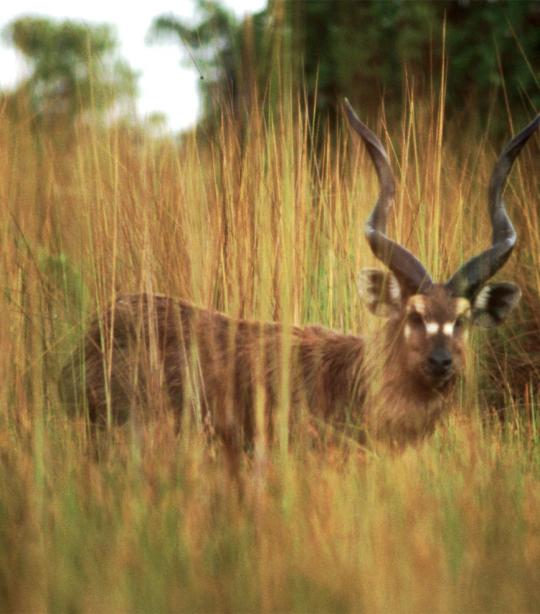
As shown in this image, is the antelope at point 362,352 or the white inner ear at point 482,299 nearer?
the antelope at point 362,352

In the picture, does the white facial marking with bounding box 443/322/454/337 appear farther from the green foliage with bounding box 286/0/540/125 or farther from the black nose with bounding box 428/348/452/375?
the green foliage with bounding box 286/0/540/125

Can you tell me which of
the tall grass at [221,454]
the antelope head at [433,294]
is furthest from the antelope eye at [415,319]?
the tall grass at [221,454]

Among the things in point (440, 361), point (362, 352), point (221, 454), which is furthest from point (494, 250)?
point (221, 454)

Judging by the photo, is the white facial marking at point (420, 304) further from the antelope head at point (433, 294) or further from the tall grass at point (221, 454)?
the tall grass at point (221, 454)

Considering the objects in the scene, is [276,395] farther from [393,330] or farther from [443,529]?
[443,529]

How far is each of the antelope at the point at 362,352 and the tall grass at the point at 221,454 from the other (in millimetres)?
151

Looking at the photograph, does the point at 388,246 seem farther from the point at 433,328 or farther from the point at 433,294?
the point at 433,328

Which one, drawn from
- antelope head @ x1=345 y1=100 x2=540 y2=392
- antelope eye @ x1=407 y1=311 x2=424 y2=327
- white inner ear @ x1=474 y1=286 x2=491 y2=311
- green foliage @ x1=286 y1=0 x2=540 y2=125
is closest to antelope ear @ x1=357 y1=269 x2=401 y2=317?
antelope head @ x1=345 y1=100 x2=540 y2=392

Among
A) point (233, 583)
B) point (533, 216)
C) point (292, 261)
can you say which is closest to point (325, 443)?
point (292, 261)

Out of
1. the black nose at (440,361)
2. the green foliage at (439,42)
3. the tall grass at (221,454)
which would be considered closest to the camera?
the tall grass at (221,454)

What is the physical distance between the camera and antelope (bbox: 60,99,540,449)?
4.59m

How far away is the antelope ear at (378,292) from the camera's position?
478 cm

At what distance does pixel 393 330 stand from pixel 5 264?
1736 millimetres

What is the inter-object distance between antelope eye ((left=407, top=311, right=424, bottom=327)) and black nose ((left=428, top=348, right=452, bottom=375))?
0.58 ft
